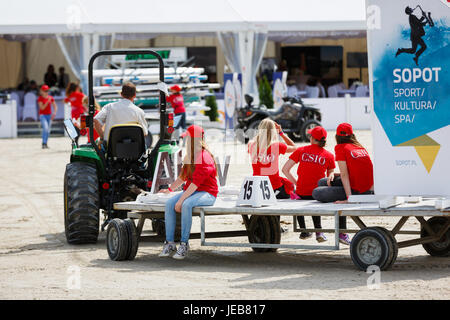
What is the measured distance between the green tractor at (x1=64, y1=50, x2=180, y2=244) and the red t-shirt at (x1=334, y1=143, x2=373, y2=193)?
2.25 metres

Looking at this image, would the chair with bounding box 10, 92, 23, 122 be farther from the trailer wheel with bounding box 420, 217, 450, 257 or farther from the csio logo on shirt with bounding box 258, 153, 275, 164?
the trailer wheel with bounding box 420, 217, 450, 257

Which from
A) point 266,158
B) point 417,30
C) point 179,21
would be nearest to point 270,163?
point 266,158

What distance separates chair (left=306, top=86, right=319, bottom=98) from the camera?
29.5 meters

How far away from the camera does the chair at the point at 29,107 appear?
27891mm

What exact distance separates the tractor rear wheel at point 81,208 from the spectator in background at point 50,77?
840 inches

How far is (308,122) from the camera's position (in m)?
22.6

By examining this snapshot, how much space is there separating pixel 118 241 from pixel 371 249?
226 cm

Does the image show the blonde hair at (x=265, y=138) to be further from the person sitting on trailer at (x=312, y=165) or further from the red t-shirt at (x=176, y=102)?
the red t-shirt at (x=176, y=102)

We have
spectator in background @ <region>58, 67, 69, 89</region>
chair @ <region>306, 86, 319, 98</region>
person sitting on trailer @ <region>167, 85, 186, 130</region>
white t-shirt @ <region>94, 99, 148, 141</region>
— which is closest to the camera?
white t-shirt @ <region>94, 99, 148, 141</region>

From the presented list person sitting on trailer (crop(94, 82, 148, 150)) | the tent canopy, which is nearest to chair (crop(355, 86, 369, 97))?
the tent canopy

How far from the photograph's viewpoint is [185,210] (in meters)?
8.01

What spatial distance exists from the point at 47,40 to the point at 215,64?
19.5 ft

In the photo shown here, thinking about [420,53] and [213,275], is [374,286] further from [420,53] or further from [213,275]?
[420,53]

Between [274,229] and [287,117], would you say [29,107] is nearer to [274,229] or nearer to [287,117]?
[287,117]
